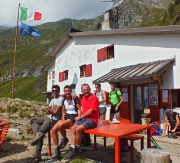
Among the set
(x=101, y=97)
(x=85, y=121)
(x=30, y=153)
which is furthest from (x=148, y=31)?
(x=30, y=153)

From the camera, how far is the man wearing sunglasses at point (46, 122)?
5926 millimetres

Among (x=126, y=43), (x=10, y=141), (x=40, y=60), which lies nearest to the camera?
(x=10, y=141)

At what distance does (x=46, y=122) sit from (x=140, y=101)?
22.1 ft

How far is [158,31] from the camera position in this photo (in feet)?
35.1

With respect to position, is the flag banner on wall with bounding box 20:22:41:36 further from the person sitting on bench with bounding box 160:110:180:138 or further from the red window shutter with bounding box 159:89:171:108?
the person sitting on bench with bounding box 160:110:180:138

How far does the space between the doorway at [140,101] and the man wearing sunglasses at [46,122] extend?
6044mm

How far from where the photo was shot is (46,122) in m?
6.06

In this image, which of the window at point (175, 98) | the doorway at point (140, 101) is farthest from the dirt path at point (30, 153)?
the doorway at point (140, 101)

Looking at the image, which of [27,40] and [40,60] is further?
[27,40]

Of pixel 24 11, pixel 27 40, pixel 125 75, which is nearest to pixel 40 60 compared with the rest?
pixel 27 40

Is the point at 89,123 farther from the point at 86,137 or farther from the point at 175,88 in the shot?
the point at 175,88

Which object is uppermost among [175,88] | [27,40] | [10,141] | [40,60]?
[27,40]

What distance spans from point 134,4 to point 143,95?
12767 centimetres

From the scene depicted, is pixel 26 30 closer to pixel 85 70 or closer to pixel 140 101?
pixel 85 70
